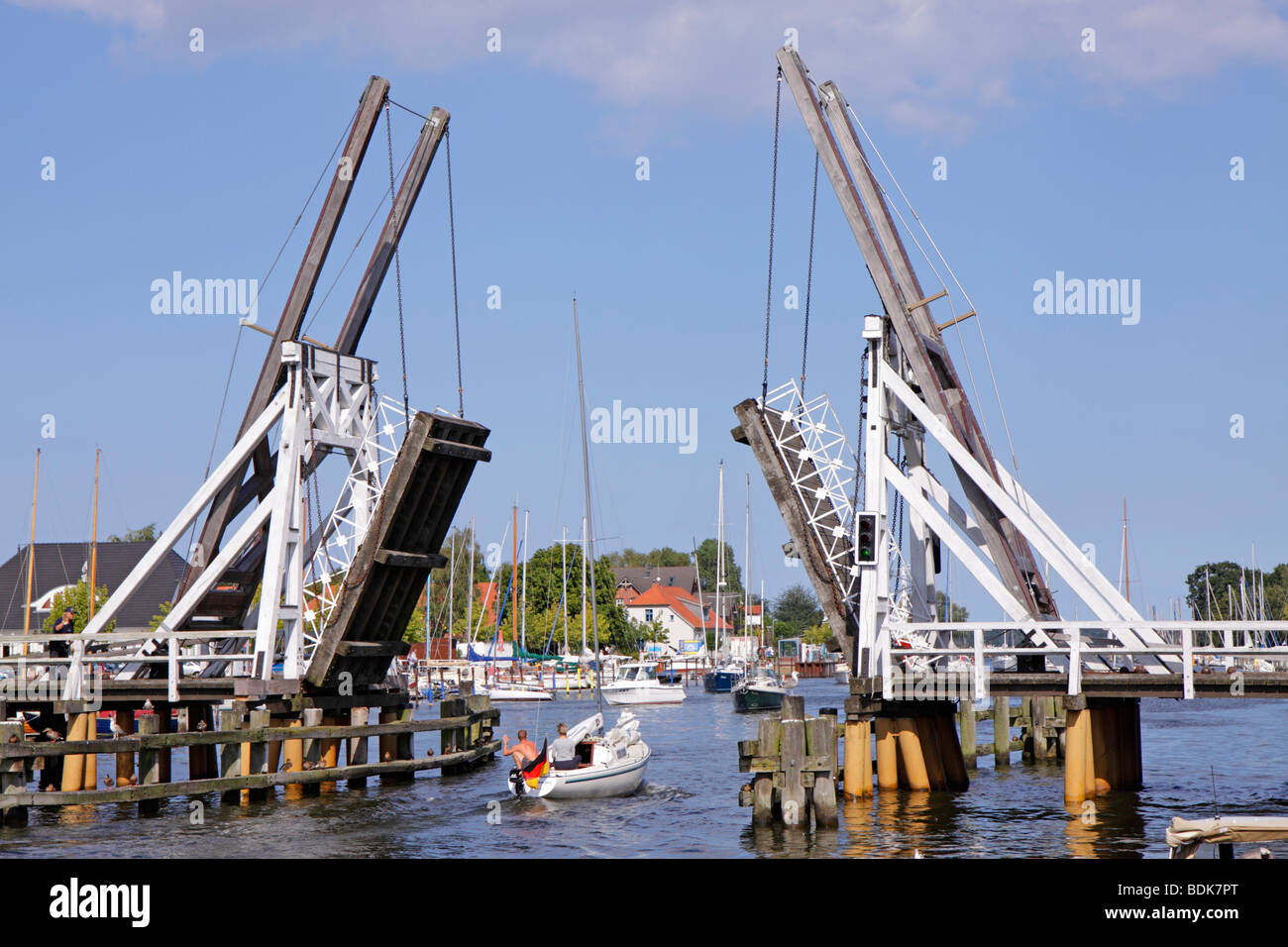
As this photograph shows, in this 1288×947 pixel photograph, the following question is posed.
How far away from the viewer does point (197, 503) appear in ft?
85.4

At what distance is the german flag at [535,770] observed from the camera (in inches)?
992

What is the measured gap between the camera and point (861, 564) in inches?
901

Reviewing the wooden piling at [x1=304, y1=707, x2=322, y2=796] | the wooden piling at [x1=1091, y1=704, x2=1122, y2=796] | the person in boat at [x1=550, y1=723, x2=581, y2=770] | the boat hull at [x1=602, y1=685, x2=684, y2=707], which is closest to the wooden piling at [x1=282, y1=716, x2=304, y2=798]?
the wooden piling at [x1=304, y1=707, x2=322, y2=796]

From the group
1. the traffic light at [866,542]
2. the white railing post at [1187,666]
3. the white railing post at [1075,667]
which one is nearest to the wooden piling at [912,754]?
the traffic light at [866,542]

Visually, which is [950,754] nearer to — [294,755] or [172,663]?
[294,755]

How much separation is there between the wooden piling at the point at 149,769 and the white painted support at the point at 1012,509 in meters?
14.0

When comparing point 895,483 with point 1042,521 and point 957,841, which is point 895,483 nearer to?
point 1042,521

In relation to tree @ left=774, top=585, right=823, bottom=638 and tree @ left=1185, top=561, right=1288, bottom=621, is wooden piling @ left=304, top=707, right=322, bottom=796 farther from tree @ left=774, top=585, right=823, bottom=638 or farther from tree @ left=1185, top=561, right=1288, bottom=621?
tree @ left=774, top=585, right=823, bottom=638

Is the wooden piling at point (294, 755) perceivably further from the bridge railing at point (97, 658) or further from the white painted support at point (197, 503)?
the white painted support at point (197, 503)

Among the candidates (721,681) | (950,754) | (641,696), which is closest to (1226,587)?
(721,681)

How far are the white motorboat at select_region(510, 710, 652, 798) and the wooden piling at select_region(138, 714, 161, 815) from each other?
6151 millimetres

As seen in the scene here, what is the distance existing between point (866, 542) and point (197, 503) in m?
12.5

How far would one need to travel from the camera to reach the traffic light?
22.8 metres
